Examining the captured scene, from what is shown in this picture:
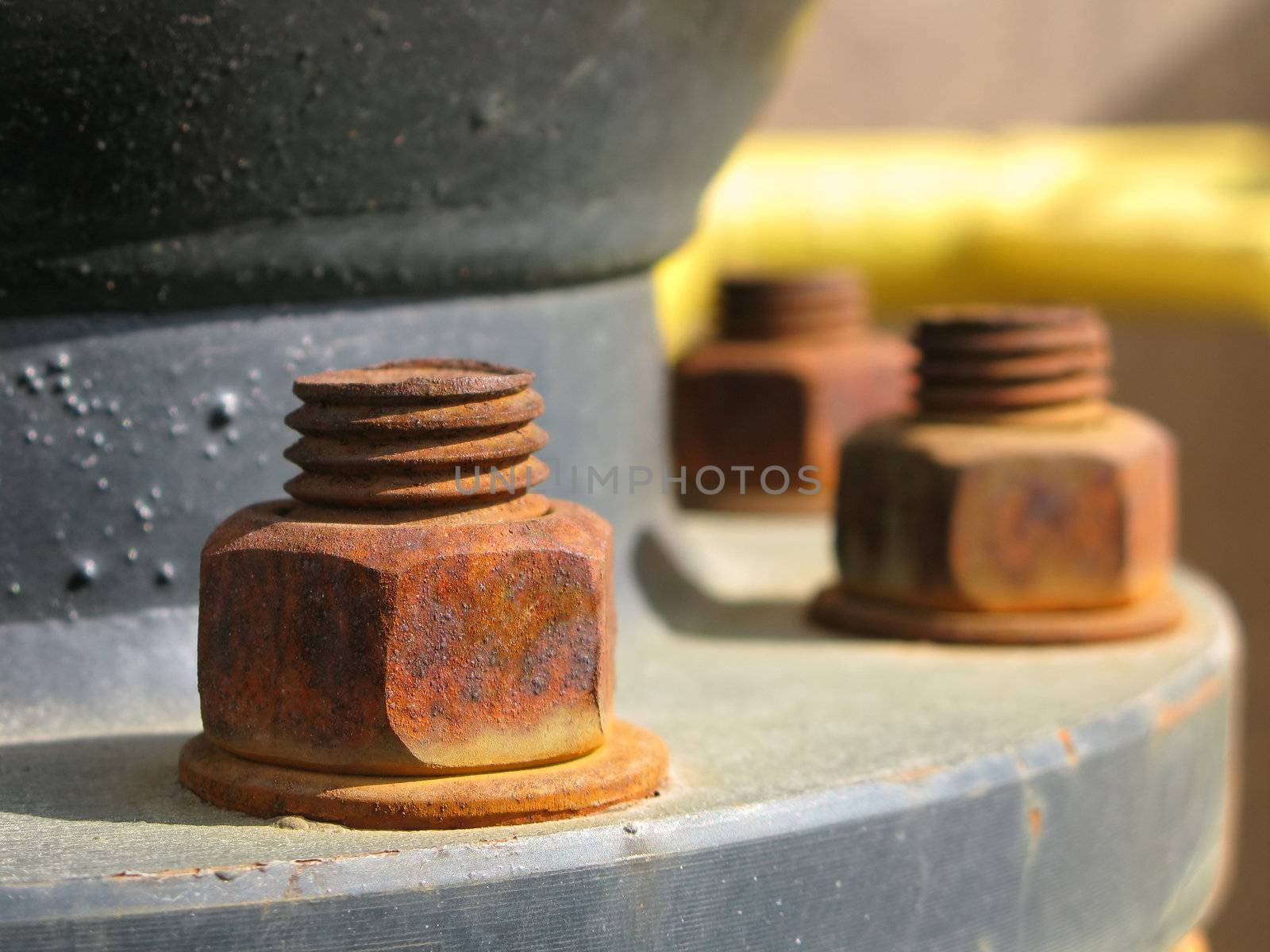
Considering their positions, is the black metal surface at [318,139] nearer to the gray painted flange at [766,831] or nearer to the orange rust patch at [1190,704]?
the gray painted flange at [766,831]

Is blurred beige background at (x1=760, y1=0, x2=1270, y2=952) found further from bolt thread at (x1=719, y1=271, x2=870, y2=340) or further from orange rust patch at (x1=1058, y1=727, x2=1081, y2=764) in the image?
orange rust patch at (x1=1058, y1=727, x2=1081, y2=764)

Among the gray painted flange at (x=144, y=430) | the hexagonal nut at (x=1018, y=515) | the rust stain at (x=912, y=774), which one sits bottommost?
the rust stain at (x=912, y=774)

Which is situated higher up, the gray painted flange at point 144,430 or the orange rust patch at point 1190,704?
the gray painted flange at point 144,430

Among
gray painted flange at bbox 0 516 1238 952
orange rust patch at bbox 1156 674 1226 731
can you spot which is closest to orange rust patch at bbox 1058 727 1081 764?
gray painted flange at bbox 0 516 1238 952

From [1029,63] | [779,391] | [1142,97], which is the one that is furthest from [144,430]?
[1142,97]

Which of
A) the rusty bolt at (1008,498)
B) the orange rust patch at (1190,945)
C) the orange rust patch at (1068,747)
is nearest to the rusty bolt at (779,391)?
the rusty bolt at (1008,498)

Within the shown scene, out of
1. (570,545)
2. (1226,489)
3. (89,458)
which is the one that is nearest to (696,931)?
(570,545)
